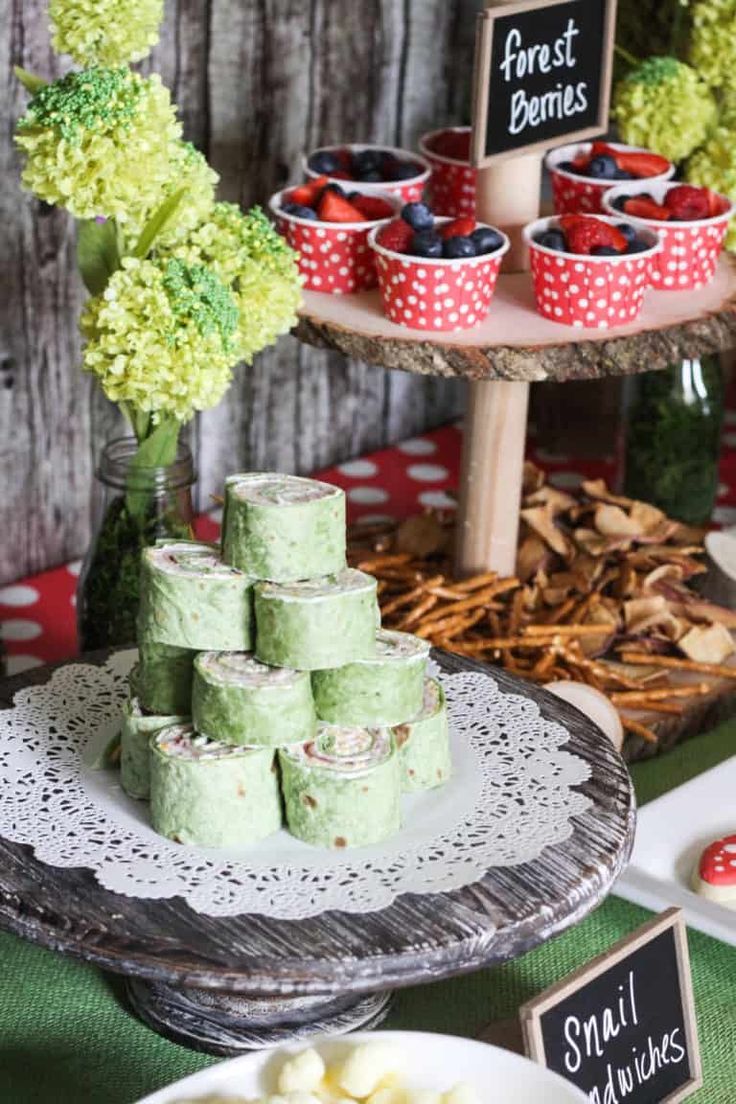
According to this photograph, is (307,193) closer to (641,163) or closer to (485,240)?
(485,240)

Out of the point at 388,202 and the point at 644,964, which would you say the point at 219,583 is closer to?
the point at 644,964

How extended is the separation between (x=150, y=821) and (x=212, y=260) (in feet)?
1.81

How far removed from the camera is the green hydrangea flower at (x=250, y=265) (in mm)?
1537

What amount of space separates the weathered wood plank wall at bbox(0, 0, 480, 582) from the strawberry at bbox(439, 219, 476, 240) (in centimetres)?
61

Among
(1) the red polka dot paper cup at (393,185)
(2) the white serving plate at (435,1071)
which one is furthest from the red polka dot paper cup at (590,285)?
(2) the white serving plate at (435,1071)

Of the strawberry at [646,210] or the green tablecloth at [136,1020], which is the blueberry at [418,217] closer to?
the strawberry at [646,210]

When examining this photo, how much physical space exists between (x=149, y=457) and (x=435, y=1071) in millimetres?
714

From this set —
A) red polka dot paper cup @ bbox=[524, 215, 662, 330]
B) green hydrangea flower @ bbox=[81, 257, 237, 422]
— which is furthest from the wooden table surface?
red polka dot paper cup @ bbox=[524, 215, 662, 330]

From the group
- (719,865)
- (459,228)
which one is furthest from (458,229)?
(719,865)

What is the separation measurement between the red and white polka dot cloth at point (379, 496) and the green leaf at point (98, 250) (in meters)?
0.61

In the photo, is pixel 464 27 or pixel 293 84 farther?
pixel 464 27

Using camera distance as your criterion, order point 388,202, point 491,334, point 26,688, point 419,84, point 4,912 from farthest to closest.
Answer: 1. point 419,84
2. point 388,202
3. point 491,334
4. point 26,688
5. point 4,912

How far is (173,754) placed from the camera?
4.03 feet

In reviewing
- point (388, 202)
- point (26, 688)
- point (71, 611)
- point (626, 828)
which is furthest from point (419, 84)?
point (626, 828)
